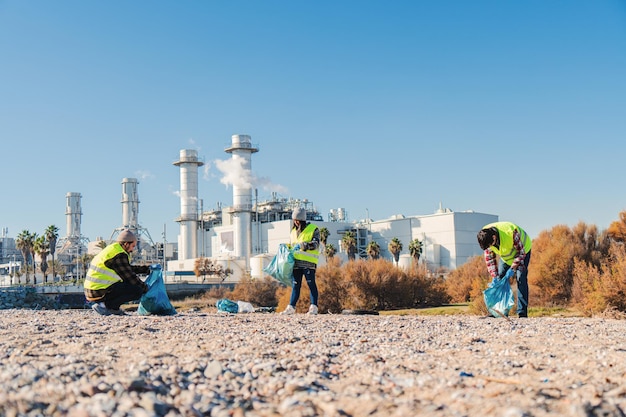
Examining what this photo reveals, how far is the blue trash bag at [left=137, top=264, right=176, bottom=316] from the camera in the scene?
387 inches

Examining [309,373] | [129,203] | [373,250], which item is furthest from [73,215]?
[309,373]

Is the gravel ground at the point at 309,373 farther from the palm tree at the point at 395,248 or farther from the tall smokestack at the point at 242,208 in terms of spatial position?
the tall smokestack at the point at 242,208

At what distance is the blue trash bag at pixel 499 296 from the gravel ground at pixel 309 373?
2497mm

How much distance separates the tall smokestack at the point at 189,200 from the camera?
7788 centimetres

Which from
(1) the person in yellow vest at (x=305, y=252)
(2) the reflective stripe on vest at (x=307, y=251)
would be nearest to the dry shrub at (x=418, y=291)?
(1) the person in yellow vest at (x=305, y=252)

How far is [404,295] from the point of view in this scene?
59.4 feet

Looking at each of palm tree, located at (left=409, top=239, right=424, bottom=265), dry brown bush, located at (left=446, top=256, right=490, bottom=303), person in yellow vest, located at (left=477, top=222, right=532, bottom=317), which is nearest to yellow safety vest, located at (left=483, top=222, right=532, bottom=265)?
person in yellow vest, located at (left=477, top=222, right=532, bottom=317)

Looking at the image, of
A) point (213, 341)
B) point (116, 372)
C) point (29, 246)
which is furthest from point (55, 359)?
point (29, 246)

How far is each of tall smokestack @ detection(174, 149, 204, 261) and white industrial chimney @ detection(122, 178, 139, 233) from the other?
12.2 m

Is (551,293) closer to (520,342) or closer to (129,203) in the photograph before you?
(520,342)

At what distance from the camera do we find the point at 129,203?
287ft

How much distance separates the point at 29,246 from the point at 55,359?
75.5m

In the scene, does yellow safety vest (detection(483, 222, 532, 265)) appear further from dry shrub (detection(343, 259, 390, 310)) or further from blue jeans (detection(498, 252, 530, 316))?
dry shrub (detection(343, 259, 390, 310))

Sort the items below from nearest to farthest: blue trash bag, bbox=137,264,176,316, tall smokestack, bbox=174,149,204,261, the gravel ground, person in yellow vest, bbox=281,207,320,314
→ the gravel ground
blue trash bag, bbox=137,264,176,316
person in yellow vest, bbox=281,207,320,314
tall smokestack, bbox=174,149,204,261
